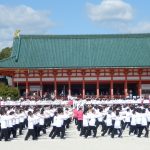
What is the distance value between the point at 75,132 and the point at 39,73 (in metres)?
22.3

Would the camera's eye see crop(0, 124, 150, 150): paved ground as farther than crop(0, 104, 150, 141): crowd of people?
No

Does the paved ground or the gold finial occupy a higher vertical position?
the gold finial

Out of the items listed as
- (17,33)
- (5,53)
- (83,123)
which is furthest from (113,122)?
(5,53)

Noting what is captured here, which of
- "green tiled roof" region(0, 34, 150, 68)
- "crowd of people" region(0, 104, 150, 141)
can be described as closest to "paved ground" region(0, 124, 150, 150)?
"crowd of people" region(0, 104, 150, 141)

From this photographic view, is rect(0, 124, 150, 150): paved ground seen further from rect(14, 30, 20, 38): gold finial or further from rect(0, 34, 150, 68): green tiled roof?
rect(14, 30, 20, 38): gold finial

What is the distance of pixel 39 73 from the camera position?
46594 millimetres

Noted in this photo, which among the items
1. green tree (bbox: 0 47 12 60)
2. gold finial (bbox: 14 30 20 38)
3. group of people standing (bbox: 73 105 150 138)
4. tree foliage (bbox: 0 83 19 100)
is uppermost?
green tree (bbox: 0 47 12 60)

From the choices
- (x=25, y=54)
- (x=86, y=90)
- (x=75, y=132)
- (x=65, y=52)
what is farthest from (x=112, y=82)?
(x=75, y=132)

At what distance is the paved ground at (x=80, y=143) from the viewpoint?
18547 mm

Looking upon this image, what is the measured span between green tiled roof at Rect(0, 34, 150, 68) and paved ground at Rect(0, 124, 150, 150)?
79.9ft

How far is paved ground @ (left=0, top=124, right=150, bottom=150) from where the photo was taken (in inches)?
730

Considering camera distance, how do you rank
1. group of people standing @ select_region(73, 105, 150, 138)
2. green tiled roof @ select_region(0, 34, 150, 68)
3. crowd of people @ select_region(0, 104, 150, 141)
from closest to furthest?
crowd of people @ select_region(0, 104, 150, 141) → group of people standing @ select_region(73, 105, 150, 138) → green tiled roof @ select_region(0, 34, 150, 68)

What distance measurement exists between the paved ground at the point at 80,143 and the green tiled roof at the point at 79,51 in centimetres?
2436

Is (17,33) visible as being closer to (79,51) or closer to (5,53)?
(79,51)
